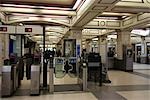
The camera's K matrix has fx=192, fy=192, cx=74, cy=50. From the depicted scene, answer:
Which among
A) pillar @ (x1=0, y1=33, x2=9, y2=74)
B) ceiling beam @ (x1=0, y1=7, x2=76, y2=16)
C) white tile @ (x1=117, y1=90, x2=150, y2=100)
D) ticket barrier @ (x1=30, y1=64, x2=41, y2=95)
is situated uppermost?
ceiling beam @ (x1=0, y1=7, x2=76, y2=16)

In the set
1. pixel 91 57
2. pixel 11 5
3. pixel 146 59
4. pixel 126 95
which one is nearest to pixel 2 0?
pixel 11 5

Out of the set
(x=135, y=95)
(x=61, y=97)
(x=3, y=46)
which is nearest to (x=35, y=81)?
(x=61, y=97)

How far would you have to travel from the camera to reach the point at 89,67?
868 centimetres

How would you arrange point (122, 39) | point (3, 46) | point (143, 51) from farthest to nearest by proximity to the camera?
point (143, 51)
point (122, 39)
point (3, 46)

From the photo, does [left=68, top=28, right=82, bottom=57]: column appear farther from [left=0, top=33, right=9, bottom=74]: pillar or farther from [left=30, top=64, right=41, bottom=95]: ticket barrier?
[left=30, top=64, right=41, bottom=95]: ticket barrier

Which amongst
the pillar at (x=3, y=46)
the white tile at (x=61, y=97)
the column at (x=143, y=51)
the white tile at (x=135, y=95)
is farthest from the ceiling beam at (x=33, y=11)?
the column at (x=143, y=51)

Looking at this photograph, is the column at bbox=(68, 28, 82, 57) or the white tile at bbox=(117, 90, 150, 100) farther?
the column at bbox=(68, 28, 82, 57)

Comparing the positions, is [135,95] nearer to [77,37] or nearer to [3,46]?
[77,37]

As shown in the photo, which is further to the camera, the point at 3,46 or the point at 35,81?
the point at 3,46

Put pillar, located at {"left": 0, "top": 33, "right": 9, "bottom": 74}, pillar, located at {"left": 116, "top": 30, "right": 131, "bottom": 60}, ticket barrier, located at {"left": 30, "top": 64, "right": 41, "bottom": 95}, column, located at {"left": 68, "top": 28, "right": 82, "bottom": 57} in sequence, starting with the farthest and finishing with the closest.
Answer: pillar, located at {"left": 116, "top": 30, "right": 131, "bottom": 60} → column, located at {"left": 68, "top": 28, "right": 82, "bottom": 57} → pillar, located at {"left": 0, "top": 33, "right": 9, "bottom": 74} → ticket barrier, located at {"left": 30, "top": 64, "right": 41, "bottom": 95}

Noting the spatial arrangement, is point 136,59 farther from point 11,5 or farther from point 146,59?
point 11,5

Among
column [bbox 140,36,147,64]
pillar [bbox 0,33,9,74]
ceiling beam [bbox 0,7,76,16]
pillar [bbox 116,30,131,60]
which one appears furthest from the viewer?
column [bbox 140,36,147,64]

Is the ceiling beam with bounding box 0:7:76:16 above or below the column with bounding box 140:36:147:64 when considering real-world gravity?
above

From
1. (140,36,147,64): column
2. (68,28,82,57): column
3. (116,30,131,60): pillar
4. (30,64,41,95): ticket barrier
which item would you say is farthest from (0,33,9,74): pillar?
(140,36,147,64): column
